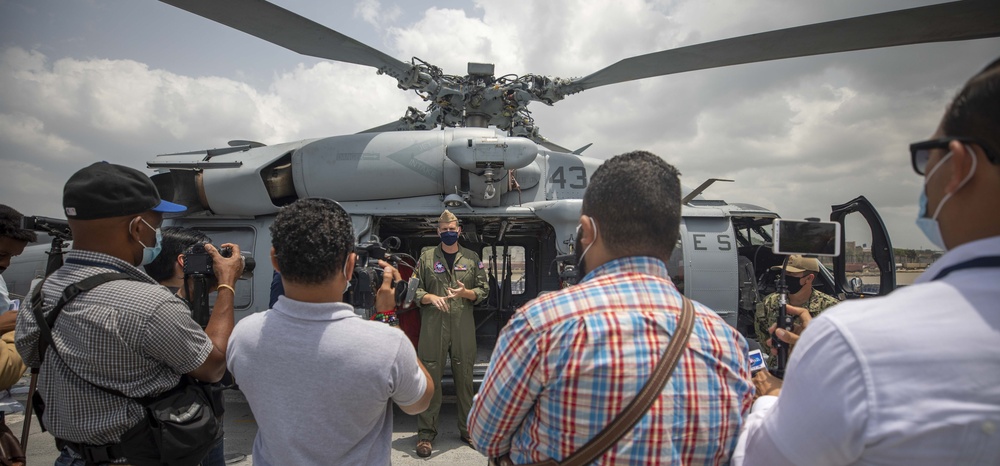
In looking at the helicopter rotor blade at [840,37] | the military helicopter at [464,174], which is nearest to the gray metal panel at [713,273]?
the military helicopter at [464,174]

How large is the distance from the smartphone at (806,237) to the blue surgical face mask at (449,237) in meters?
3.06

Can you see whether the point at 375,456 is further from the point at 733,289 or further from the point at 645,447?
the point at 733,289

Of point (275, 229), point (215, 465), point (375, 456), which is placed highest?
point (275, 229)

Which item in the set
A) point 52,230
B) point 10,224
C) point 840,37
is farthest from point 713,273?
point 10,224

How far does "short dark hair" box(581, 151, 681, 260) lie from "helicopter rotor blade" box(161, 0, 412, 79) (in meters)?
4.05

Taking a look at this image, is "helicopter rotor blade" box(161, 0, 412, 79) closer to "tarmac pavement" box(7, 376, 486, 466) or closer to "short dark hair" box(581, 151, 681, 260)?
"tarmac pavement" box(7, 376, 486, 466)

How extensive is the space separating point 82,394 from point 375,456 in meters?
1.05

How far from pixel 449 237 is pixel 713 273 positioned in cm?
267

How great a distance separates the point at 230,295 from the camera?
2191 mm

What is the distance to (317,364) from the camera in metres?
1.52

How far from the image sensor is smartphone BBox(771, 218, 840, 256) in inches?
102

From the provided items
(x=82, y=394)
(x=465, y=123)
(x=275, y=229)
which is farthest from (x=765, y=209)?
(x=82, y=394)

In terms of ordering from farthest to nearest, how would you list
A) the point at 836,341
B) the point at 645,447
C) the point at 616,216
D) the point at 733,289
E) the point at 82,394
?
the point at 733,289 < the point at 82,394 < the point at 616,216 < the point at 645,447 < the point at 836,341

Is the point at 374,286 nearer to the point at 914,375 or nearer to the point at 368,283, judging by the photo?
the point at 368,283
